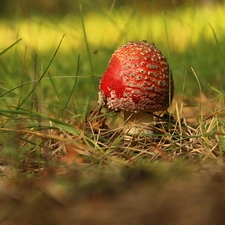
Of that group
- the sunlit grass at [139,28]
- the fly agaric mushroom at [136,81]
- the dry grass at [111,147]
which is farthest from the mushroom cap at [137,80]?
the sunlit grass at [139,28]

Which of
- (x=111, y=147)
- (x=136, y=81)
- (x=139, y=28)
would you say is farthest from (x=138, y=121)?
(x=139, y=28)

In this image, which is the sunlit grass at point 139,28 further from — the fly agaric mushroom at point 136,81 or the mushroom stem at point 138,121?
the mushroom stem at point 138,121

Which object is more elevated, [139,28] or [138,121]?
[139,28]

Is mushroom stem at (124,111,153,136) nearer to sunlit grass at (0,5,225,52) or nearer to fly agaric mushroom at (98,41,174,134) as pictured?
fly agaric mushroom at (98,41,174,134)

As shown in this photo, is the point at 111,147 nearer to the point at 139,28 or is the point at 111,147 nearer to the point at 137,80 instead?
the point at 137,80

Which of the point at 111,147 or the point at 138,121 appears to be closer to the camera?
the point at 111,147

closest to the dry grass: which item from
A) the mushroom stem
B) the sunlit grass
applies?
the mushroom stem

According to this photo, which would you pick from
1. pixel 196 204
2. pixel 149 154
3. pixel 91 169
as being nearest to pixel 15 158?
pixel 91 169

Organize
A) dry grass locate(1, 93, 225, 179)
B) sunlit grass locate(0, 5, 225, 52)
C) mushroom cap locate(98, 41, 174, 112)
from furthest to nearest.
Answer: sunlit grass locate(0, 5, 225, 52) → mushroom cap locate(98, 41, 174, 112) → dry grass locate(1, 93, 225, 179)
